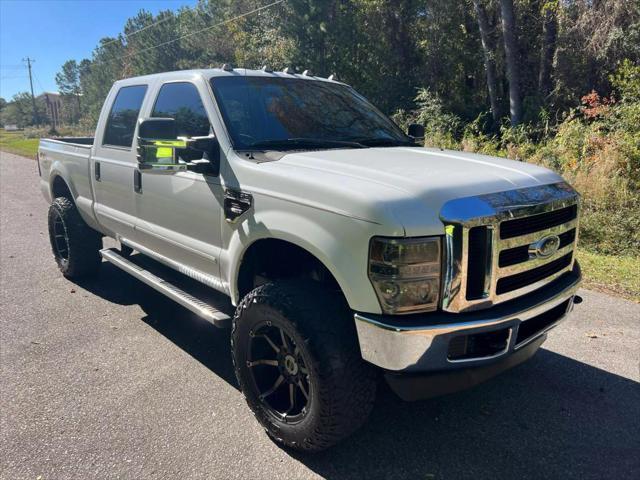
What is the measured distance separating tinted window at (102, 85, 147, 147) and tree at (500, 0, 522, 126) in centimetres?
1575

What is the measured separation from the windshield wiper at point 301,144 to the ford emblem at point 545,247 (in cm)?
Result: 136

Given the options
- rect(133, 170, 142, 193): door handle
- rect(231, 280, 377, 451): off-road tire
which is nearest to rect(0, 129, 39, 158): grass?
rect(133, 170, 142, 193): door handle

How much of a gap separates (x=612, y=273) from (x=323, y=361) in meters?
4.66

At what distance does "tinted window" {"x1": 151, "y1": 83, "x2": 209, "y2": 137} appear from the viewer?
3407 mm

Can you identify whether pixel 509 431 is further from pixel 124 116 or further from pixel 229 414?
pixel 124 116

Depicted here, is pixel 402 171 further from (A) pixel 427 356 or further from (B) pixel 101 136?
(B) pixel 101 136

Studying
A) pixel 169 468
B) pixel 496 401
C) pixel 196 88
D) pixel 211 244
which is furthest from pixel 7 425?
pixel 496 401

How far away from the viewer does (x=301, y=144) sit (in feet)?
10.6

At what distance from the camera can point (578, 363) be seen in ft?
12.1

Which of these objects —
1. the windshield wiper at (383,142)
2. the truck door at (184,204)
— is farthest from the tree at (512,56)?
the truck door at (184,204)

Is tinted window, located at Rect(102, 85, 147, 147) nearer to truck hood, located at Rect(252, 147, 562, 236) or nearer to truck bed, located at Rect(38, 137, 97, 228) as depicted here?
truck bed, located at Rect(38, 137, 97, 228)

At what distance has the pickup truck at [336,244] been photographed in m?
2.22

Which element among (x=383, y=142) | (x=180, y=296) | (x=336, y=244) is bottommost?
(x=180, y=296)

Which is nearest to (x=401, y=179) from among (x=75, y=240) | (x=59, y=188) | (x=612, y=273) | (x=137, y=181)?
(x=137, y=181)
